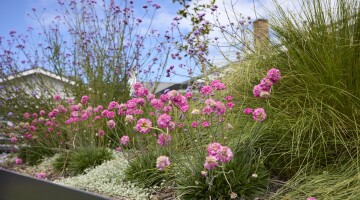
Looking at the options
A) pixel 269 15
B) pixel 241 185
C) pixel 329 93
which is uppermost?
pixel 269 15

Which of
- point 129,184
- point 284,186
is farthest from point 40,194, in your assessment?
point 284,186

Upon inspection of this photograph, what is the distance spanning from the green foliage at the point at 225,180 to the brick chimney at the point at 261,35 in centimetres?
105

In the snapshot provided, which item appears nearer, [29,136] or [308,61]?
[308,61]

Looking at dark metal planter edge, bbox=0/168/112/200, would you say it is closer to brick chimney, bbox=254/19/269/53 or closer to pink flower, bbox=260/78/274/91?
pink flower, bbox=260/78/274/91

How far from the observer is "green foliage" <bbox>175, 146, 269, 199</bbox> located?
273cm

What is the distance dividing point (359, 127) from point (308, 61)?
587 millimetres

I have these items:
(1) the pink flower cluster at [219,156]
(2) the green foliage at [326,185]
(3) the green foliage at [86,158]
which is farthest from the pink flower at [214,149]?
(3) the green foliage at [86,158]

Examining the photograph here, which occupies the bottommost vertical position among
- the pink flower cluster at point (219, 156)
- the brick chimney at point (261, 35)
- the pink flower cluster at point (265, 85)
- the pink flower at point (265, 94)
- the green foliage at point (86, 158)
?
the green foliage at point (86, 158)

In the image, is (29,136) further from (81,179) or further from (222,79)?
(222,79)

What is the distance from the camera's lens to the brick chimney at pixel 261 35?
3.57m

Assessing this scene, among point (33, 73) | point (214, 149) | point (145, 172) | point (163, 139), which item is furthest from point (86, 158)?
point (33, 73)

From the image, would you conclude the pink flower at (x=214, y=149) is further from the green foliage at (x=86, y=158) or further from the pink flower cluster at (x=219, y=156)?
the green foliage at (x=86, y=158)

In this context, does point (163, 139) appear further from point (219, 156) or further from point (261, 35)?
point (261, 35)

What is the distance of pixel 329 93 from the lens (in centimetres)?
297
